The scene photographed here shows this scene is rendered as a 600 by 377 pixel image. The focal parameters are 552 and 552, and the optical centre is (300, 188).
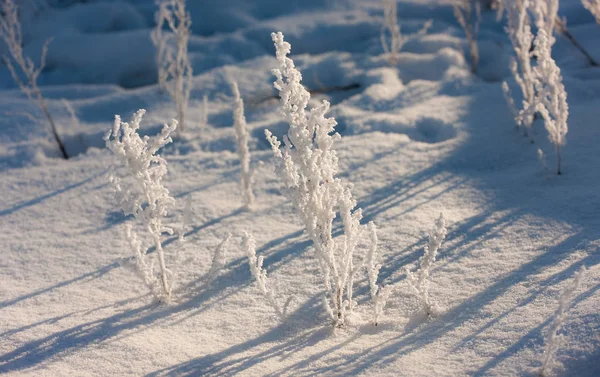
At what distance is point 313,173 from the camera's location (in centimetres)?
184

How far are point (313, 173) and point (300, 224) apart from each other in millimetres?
998

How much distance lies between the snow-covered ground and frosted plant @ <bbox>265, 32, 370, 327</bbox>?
270 mm

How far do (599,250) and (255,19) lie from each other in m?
4.85

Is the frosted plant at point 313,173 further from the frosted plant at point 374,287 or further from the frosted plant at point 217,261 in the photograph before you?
the frosted plant at point 217,261

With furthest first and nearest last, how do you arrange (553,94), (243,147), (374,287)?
(243,147) → (553,94) → (374,287)

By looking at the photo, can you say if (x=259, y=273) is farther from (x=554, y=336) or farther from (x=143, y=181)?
(x=554, y=336)

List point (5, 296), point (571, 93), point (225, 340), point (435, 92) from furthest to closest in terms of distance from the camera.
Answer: point (435, 92) < point (571, 93) < point (5, 296) < point (225, 340)

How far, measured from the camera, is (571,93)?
3.69 m

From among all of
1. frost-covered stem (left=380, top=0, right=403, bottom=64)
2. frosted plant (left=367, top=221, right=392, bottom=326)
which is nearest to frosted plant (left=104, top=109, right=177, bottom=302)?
frosted plant (left=367, top=221, right=392, bottom=326)

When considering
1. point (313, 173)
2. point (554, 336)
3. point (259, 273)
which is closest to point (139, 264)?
point (259, 273)

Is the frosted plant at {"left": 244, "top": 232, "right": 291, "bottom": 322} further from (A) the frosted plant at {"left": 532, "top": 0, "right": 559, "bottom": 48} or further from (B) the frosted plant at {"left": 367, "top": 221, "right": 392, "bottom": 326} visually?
(A) the frosted plant at {"left": 532, "top": 0, "right": 559, "bottom": 48}

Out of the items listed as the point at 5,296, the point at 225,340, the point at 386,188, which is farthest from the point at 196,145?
the point at 225,340

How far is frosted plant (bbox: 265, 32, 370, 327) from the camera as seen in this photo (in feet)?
5.91

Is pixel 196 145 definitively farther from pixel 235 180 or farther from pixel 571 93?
pixel 571 93
